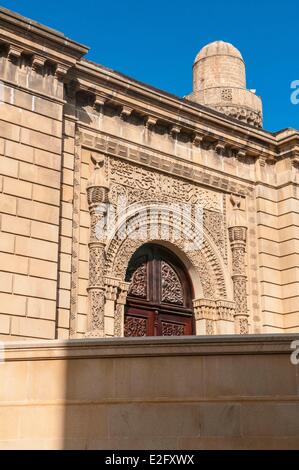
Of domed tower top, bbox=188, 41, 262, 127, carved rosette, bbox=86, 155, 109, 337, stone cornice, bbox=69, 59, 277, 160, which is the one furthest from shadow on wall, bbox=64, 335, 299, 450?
domed tower top, bbox=188, 41, 262, 127

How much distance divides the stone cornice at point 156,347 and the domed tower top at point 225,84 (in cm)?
1563

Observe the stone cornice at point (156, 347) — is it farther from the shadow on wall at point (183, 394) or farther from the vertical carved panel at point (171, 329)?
the vertical carved panel at point (171, 329)

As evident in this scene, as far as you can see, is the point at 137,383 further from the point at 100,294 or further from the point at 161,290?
the point at 161,290

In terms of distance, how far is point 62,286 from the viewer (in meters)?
11.5

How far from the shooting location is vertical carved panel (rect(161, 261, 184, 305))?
13.8m

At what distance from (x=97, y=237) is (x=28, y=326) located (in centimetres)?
241

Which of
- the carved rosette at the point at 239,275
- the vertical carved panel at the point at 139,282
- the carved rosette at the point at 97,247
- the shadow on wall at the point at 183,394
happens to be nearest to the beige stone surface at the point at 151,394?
the shadow on wall at the point at 183,394

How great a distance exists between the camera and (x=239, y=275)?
14242 mm

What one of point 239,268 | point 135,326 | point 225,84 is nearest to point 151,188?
point 239,268

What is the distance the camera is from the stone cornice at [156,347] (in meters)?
7.30

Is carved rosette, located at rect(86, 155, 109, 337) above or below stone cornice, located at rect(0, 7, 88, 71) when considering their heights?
below

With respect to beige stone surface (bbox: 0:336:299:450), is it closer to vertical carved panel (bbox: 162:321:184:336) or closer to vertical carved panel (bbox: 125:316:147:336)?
vertical carved panel (bbox: 125:316:147:336)
